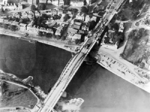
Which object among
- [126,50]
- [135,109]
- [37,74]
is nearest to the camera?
[135,109]

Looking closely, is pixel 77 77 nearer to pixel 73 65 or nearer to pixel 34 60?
pixel 73 65

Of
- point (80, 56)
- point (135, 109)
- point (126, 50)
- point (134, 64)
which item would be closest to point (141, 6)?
point (126, 50)

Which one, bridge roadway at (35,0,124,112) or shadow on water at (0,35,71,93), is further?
shadow on water at (0,35,71,93)

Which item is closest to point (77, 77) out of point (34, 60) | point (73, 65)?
point (73, 65)

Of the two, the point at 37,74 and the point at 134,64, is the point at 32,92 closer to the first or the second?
the point at 37,74

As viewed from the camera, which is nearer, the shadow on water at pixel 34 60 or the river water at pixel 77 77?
the river water at pixel 77 77
